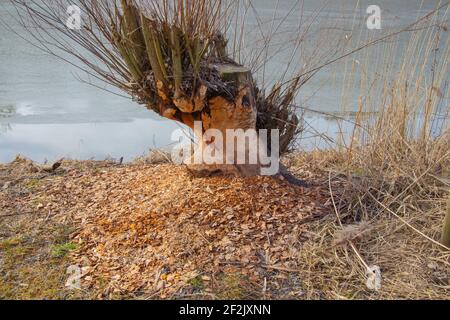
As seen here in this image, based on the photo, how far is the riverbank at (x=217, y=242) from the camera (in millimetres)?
1475

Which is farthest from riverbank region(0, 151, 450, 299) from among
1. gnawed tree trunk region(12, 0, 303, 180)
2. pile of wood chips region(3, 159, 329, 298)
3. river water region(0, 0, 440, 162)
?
river water region(0, 0, 440, 162)

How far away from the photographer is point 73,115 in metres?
3.29

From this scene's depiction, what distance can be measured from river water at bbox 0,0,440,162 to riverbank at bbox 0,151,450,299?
867mm

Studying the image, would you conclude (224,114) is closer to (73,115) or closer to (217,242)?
(217,242)

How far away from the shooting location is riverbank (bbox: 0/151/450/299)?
58.1 inches

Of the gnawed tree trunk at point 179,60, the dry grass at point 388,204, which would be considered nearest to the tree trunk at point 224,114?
the gnawed tree trunk at point 179,60

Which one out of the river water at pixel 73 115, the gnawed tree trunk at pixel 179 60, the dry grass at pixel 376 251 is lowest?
the dry grass at pixel 376 251

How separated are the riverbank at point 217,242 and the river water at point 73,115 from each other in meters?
0.87

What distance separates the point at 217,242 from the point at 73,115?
1.98 metres

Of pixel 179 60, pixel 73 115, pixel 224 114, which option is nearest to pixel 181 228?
pixel 224 114

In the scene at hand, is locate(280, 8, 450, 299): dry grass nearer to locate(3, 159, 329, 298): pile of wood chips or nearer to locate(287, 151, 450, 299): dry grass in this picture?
locate(287, 151, 450, 299): dry grass

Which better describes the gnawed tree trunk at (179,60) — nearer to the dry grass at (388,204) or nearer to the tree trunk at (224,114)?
the tree trunk at (224,114)
